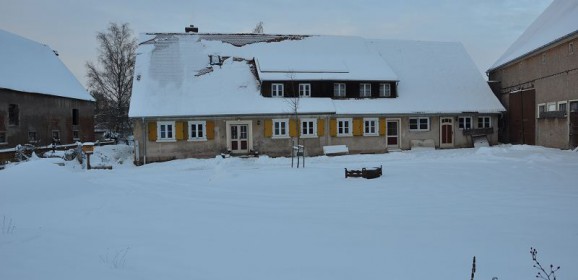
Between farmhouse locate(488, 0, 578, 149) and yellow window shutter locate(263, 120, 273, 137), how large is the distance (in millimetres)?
15377

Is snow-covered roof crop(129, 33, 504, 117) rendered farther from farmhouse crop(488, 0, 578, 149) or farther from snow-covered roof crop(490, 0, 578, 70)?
snow-covered roof crop(490, 0, 578, 70)

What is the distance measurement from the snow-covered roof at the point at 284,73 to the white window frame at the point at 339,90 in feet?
1.94

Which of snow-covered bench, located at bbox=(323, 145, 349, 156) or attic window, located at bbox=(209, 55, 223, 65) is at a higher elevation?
attic window, located at bbox=(209, 55, 223, 65)

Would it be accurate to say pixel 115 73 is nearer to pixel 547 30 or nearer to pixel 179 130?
pixel 179 130

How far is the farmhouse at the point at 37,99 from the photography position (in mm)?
24297

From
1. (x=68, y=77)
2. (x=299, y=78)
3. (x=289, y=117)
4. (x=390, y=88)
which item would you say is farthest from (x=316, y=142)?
(x=68, y=77)

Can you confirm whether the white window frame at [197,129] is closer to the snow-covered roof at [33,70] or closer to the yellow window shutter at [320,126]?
the yellow window shutter at [320,126]

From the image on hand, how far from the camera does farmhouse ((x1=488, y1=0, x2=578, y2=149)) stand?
68.0 feet

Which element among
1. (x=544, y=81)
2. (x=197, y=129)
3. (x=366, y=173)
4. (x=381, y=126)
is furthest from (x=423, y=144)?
(x=197, y=129)

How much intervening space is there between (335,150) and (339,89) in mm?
4203

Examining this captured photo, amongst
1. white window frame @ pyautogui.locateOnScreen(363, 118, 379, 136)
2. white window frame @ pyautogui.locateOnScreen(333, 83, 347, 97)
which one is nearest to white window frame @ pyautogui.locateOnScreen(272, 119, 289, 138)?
white window frame @ pyautogui.locateOnScreen(333, 83, 347, 97)

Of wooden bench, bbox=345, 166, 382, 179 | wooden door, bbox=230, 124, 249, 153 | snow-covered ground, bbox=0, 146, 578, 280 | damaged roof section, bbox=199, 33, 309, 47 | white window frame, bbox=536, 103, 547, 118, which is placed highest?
damaged roof section, bbox=199, 33, 309, 47

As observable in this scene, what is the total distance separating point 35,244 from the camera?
6367 mm

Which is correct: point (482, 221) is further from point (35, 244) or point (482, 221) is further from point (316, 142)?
point (316, 142)
